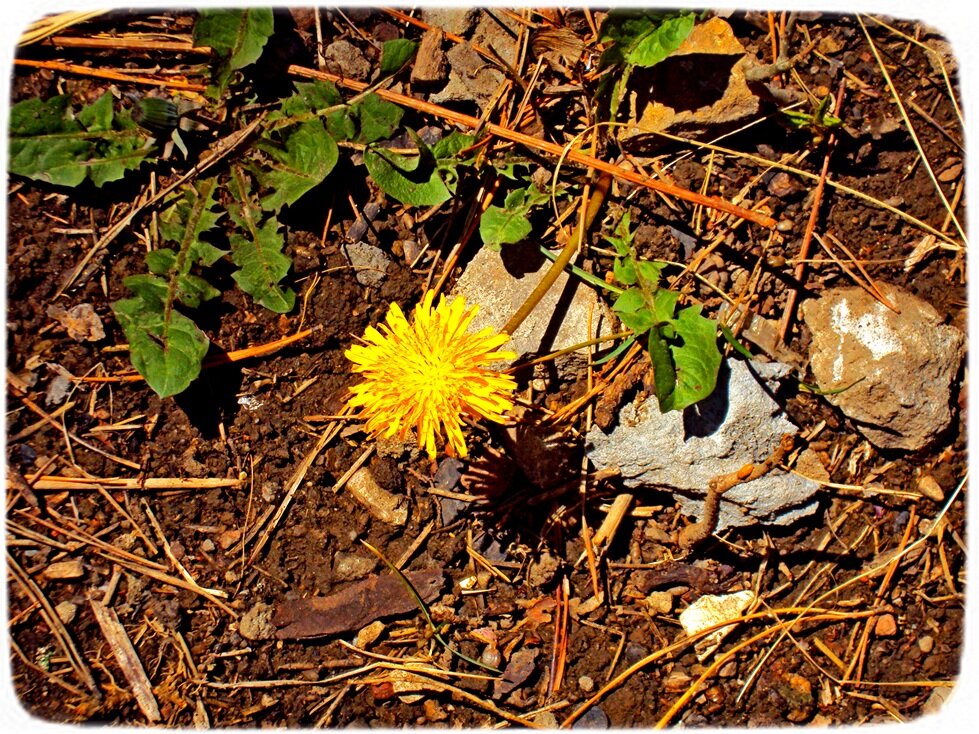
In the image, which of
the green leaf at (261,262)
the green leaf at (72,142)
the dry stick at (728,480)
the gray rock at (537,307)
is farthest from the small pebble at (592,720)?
the green leaf at (72,142)

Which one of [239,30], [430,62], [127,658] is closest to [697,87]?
[430,62]

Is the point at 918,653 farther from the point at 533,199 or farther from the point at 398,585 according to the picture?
the point at 533,199

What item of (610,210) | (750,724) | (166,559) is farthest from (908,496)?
(166,559)

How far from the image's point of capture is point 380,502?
298 cm

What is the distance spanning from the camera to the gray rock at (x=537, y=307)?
293 cm

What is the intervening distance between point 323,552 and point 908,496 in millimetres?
2184

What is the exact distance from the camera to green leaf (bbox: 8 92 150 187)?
2.80 m

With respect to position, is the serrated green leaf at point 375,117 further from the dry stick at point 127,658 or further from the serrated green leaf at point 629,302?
the dry stick at point 127,658

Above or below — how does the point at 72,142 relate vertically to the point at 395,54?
below

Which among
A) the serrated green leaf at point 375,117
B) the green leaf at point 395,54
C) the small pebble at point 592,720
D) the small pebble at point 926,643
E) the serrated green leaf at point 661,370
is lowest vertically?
the small pebble at point 592,720

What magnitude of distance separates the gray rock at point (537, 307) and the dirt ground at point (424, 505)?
0.13m

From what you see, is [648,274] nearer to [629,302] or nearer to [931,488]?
[629,302]

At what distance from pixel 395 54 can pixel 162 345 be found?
132 cm

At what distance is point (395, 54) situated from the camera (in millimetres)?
2793
